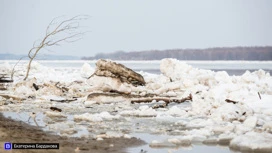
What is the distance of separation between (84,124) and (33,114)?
1497 millimetres

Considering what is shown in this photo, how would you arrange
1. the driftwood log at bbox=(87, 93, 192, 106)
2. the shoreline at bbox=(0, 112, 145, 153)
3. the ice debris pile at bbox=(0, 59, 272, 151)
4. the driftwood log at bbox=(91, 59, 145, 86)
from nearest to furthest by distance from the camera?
the shoreline at bbox=(0, 112, 145, 153), the ice debris pile at bbox=(0, 59, 272, 151), the driftwood log at bbox=(87, 93, 192, 106), the driftwood log at bbox=(91, 59, 145, 86)

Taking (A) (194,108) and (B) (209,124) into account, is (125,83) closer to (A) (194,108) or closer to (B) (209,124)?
(A) (194,108)

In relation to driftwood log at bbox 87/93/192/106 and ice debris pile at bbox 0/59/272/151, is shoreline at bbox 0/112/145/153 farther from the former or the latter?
driftwood log at bbox 87/93/192/106

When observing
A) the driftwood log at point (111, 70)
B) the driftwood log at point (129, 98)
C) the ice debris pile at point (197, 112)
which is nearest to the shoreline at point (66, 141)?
the ice debris pile at point (197, 112)

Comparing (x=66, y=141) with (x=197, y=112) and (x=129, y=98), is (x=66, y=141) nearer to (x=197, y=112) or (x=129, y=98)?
(x=197, y=112)

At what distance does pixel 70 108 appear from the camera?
7801 mm

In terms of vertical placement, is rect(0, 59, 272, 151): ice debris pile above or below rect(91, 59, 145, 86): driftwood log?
below

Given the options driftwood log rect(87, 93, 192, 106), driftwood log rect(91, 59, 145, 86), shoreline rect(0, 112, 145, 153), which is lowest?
driftwood log rect(87, 93, 192, 106)

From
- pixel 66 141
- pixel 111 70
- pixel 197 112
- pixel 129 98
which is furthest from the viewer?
pixel 111 70

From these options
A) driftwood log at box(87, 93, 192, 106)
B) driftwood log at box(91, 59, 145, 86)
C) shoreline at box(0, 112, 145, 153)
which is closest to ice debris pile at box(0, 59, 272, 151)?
driftwood log at box(87, 93, 192, 106)

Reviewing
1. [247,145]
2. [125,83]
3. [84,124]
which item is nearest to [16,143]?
[84,124]

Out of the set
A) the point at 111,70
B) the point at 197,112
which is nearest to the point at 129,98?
the point at 111,70

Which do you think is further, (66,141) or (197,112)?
(197,112)

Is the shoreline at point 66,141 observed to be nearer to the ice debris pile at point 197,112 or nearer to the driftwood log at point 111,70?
the ice debris pile at point 197,112
